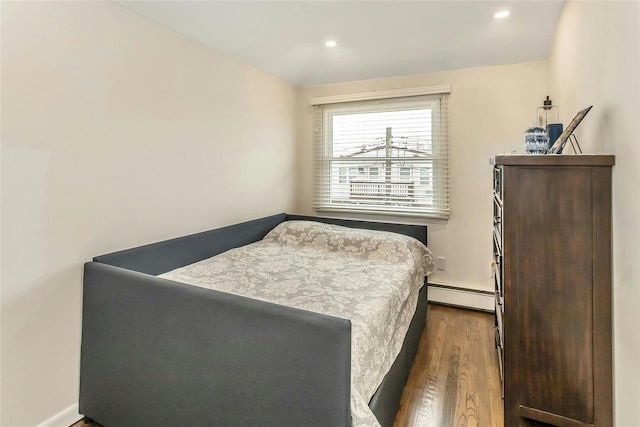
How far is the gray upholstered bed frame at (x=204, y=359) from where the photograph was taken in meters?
1.11

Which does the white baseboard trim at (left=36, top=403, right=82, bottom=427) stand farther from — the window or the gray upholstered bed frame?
the window

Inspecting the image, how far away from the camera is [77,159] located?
1.81 m

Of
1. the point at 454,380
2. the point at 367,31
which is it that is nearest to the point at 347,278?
the point at 454,380

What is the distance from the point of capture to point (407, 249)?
259 centimetres

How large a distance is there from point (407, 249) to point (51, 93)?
7.86 feet

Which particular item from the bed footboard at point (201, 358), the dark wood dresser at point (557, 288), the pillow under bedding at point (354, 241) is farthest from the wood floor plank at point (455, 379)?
the bed footboard at point (201, 358)

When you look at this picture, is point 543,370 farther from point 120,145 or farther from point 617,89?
point 120,145

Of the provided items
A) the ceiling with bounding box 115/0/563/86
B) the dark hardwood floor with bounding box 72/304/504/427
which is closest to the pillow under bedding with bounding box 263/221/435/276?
the dark hardwood floor with bounding box 72/304/504/427

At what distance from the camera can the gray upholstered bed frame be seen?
1109 mm

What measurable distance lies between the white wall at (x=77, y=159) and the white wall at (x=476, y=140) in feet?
6.91

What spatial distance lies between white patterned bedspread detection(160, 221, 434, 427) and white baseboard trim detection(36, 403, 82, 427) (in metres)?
0.81

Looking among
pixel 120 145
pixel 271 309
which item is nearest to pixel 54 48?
pixel 120 145

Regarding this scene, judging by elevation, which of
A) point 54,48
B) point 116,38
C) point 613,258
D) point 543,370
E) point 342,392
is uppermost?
point 116,38

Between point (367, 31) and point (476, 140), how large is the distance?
58.4 inches
